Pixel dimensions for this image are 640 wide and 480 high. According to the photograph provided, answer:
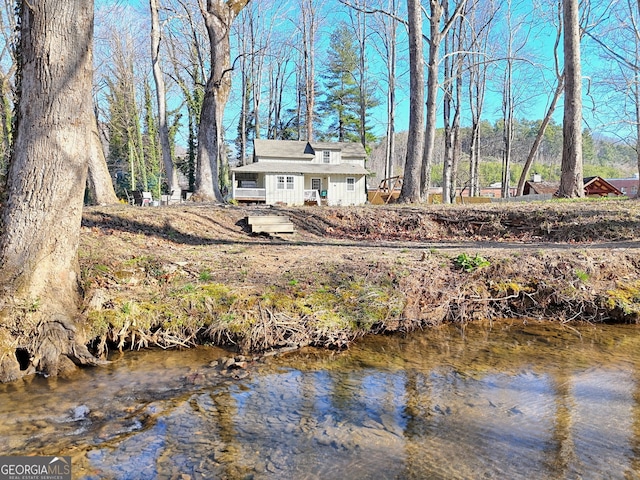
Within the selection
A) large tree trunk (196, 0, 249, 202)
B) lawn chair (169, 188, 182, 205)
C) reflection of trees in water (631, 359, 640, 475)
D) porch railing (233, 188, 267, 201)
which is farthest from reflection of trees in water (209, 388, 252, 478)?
porch railing (233, 188, 267, 201)

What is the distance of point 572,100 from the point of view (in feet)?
40.5

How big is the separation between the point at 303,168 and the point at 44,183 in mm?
25975

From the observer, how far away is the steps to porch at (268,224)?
28.5ft

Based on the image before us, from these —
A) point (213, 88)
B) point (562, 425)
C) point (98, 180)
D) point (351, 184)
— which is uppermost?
point (213, 88)

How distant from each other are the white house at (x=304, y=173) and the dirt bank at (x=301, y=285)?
20419 millimetres

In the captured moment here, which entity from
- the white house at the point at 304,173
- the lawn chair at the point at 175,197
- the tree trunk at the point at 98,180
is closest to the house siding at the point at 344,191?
the white house at the point at 304,173

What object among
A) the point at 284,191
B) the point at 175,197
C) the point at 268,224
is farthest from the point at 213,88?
the point at 284,191

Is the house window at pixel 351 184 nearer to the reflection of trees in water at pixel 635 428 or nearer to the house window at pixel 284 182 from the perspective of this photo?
the house window at pixel 284 182

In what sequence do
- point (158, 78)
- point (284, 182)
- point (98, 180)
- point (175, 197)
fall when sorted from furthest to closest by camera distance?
point (284, 182)
point (175, 197)
point (158, 78)
point (98, 180)

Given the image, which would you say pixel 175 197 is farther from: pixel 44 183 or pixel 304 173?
pixel 44 183

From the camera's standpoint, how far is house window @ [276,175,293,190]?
2866 cm

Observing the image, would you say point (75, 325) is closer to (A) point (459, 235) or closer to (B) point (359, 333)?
(B) point (359, 333)

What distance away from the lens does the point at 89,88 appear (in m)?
4.23

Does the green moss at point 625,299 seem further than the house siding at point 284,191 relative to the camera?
No
